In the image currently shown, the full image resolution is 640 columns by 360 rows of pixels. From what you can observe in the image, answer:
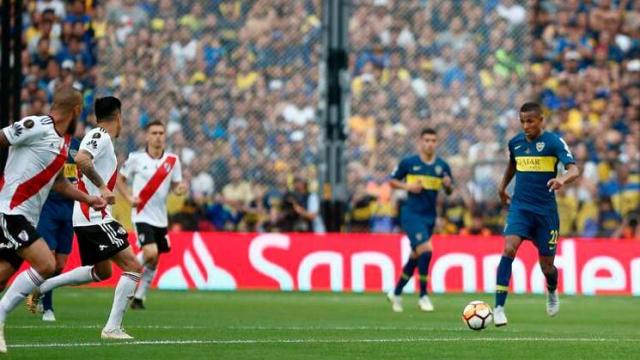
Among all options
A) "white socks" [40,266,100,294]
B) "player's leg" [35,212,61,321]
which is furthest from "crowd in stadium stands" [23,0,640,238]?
"white socks" [40,266,100,294]

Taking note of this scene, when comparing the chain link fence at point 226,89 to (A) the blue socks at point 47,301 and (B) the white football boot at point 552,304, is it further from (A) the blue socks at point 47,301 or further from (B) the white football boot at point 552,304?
(B) the white football boot at point 552,304

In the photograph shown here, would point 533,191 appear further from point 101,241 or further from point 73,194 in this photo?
point 73,194

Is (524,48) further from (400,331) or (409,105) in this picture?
(400,331)

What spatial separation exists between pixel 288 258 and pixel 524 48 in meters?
6.63

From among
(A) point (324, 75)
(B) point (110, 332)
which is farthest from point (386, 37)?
(B) point (110, 332)

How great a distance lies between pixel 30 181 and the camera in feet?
34.6

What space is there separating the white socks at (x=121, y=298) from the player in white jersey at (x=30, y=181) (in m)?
1.07

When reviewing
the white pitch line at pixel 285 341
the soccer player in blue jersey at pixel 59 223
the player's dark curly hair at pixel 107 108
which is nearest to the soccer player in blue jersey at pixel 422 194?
the soccer player in blue jersey at pixel 59 223

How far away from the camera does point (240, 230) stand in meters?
23.6

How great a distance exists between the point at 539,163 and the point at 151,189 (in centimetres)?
549

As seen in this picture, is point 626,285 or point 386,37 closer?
point 626,285

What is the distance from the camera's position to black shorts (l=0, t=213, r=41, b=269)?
10375 millimetres

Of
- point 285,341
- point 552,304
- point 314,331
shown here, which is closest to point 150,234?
point 314,331

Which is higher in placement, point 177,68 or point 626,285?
point 177,68
